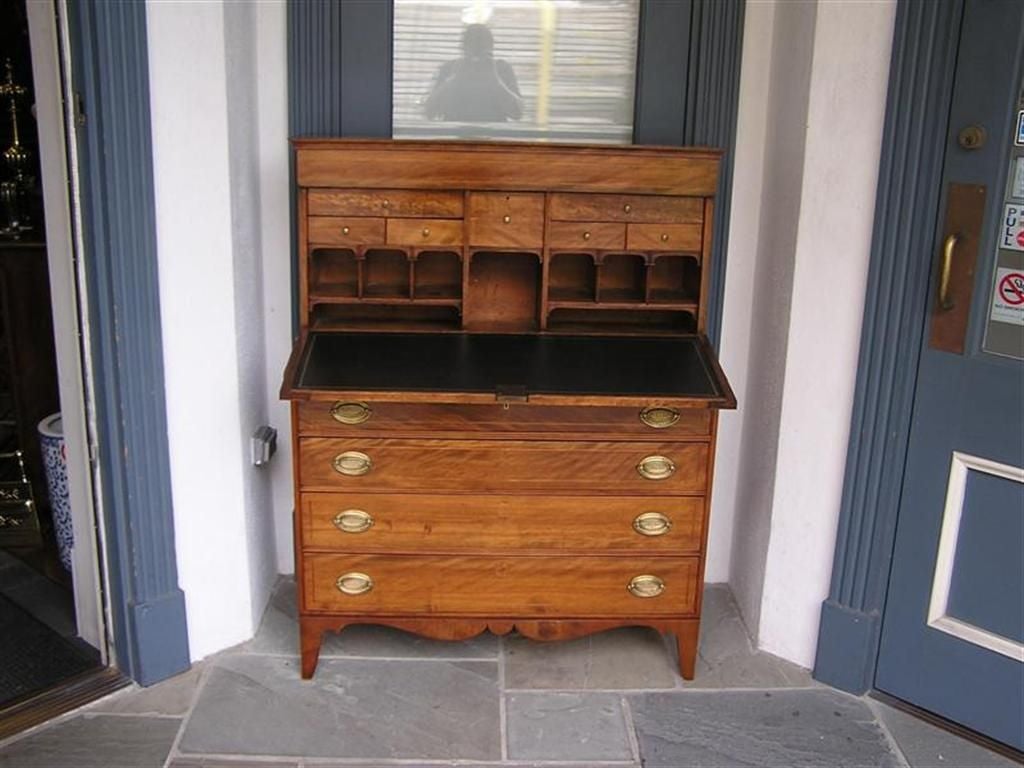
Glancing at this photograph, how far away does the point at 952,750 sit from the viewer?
103 inches

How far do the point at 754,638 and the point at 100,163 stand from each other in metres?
2.16

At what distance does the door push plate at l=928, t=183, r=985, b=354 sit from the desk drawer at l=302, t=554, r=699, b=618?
2.81 feet

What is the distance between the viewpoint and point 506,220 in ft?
8.98

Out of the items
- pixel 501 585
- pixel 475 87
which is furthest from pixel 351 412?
pixel 475 87

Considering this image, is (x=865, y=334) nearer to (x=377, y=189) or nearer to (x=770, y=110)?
(x=770, y=110)

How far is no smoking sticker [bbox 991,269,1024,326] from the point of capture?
2383mm

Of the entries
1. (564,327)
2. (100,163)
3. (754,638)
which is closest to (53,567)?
(100,163)

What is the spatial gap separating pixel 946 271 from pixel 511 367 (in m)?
1.06

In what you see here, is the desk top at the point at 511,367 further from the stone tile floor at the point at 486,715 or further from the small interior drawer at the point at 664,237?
the stone tile floor at the point at 486,715

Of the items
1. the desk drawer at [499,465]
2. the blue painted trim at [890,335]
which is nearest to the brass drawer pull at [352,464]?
the desk drawer at [499,465]

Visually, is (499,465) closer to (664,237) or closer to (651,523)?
(651,523)

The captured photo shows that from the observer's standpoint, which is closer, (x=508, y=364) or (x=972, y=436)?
(x=972, y=436)

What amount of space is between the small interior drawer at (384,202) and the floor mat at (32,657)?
1384mm

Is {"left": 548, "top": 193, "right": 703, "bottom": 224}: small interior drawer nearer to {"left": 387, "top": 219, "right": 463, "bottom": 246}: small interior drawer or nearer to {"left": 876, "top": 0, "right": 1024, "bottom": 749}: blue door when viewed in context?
{"left": 387, "top": 219, "right": 463, "bottom": 246}: small interior drawer
